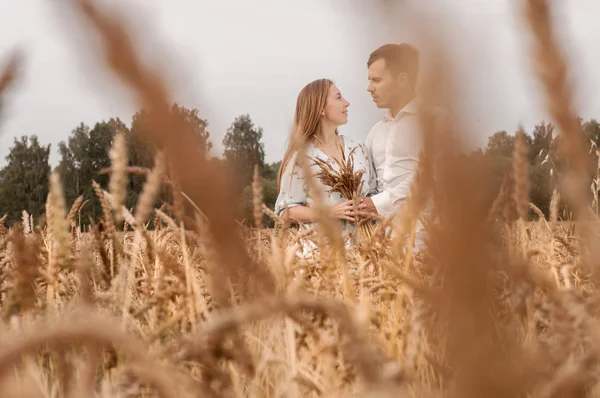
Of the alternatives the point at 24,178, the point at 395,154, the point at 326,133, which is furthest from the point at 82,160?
the point at 395,154

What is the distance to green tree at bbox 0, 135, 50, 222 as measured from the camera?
1606 inches

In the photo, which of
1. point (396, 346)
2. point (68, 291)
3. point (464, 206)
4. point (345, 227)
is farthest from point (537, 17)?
point (345, 227)

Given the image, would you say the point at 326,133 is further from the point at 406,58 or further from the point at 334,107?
the point at 406,58

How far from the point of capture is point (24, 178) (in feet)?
137

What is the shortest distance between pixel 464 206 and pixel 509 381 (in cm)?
9

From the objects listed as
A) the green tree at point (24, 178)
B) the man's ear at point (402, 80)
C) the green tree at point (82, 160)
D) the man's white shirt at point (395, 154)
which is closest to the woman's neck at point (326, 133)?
the man's white shirt at point (395, 154)

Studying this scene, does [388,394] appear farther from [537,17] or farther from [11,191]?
[11,191]

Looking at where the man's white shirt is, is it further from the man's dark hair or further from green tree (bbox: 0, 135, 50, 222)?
green tree (bbox: 0, 135, 50, 222)

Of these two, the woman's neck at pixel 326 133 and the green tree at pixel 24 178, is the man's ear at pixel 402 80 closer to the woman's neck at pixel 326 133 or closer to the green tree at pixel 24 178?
the woman's neck at pixel 326 133

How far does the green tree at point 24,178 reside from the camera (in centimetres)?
4078

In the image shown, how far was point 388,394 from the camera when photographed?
1.12 ft

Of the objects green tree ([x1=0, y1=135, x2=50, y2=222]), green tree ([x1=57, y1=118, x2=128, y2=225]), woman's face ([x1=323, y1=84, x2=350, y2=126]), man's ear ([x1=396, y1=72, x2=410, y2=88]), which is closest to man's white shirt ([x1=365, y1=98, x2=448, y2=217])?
man's ear ([x1=396, y1=72, x2=410, y2=88])

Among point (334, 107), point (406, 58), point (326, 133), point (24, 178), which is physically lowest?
point (406, 58)

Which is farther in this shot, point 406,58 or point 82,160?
point 82,160
